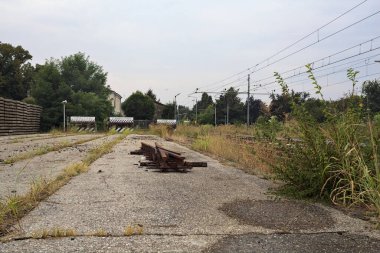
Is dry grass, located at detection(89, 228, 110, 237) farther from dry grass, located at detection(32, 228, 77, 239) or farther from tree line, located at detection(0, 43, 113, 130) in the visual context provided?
tree line, located at detection(0, 43, 113, 130)

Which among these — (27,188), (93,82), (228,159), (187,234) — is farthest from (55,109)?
(187,234)

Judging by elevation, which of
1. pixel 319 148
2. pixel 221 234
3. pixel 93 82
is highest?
pixel 93 82

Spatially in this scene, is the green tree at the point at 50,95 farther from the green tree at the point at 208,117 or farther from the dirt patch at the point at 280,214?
the dirt patch at the point at 280,214

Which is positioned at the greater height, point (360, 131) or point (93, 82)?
point (93, 82)

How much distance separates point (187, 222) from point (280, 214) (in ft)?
4.02

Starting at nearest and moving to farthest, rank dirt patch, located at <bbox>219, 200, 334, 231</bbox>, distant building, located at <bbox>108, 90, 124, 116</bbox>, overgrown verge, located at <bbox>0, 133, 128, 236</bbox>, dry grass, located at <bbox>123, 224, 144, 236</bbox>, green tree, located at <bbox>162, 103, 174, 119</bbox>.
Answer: dry grass, located at <bbox>123, 224, 144, 236</bbox>, overgrown verge, located at <bbox>0, 133, 128, 236</bbox>, dirt patch, located at <bbox>219, 200, 334, 231</bbox>, distant building, located at <bbox>108, 90, 124, 116</bbox>, green tree, located at <bbox>162, 103, 174, 119</bbox>

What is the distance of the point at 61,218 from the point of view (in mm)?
4820

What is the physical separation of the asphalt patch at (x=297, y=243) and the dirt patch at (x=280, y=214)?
1.14 feet

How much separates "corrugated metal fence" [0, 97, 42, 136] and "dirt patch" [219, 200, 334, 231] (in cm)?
2802

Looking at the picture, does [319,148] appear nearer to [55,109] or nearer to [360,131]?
[360,131]

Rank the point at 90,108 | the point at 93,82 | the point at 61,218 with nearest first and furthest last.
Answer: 1. the point at 61,218
2. the point at 90,108
3. the point at 93,82

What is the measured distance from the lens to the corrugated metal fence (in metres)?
30.9

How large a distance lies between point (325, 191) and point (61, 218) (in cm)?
369

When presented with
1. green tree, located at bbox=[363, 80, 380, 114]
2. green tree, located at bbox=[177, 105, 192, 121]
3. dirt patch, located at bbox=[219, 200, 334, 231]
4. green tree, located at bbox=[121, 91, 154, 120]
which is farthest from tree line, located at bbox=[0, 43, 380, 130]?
dirt patch, located at bbox=[219, 200, 334, 231]
